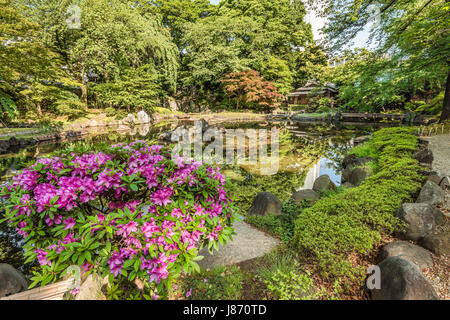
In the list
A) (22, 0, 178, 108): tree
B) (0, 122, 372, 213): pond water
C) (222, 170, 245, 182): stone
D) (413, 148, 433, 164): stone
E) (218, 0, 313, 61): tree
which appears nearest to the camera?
(413, 148, 433, 164): stone

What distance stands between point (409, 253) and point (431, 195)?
1.40 metres

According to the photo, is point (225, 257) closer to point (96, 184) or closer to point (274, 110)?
point (96, 184)

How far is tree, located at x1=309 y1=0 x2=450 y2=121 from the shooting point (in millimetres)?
5637

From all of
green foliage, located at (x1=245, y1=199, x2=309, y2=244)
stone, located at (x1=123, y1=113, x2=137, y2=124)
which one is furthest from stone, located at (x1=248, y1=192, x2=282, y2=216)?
stone, located at (x1=123, y1=113, x2=137, y2=124)

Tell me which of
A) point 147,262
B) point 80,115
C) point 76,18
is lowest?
point 147,262

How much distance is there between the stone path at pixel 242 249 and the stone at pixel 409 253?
1317 millimetres

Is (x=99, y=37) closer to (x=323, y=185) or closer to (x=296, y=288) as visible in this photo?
(x=323, y=185)

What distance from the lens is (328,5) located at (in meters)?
5.74

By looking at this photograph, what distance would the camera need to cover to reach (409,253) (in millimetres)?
2057

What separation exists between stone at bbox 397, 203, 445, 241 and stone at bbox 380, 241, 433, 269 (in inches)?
9.3

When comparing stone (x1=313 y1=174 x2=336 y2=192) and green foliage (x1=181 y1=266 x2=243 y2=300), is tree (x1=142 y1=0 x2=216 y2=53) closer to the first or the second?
stone (x1=313 y1=174 x2=336 y2=192)

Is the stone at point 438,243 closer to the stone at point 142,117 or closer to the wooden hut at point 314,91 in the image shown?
the stone at point 142,117

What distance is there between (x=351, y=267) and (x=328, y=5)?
273 inches
